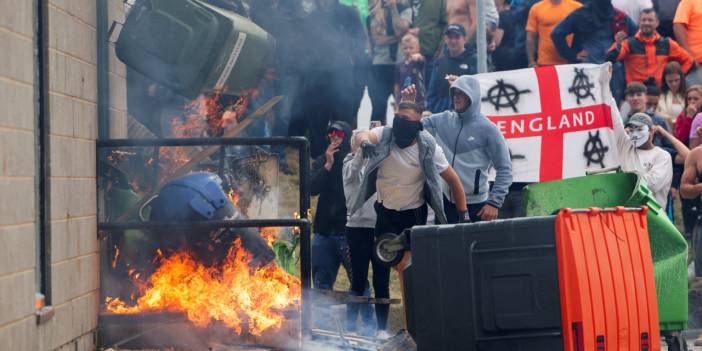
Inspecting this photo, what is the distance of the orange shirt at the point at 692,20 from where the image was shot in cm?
1432

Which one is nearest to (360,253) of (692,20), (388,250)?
(388,250)

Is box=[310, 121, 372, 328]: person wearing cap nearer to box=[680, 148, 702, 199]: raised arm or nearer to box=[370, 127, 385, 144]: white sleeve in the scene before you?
box=[370, 127, 385, 144]: white sleeve

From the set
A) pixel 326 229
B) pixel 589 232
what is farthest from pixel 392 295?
pixel 589 232

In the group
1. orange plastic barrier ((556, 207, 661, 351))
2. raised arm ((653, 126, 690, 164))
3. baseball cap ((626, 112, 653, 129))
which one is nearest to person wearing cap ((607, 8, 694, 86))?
raised arm ((653, 126, 690, 164))

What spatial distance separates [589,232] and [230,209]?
251cm

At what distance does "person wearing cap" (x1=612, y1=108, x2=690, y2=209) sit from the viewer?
11562mm

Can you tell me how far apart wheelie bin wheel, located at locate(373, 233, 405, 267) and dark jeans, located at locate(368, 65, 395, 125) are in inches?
193

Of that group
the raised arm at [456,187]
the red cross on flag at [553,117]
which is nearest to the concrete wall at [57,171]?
the raised arm at [456,187]

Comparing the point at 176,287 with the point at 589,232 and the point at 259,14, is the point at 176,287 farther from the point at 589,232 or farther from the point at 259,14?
the point at 259,14

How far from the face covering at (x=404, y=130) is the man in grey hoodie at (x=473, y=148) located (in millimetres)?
830

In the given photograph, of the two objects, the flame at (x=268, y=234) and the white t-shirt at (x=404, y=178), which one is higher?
the white t-shirt at (x=404, y=178)

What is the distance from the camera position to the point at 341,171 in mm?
11094

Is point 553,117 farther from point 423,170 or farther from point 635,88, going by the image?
point 423,170

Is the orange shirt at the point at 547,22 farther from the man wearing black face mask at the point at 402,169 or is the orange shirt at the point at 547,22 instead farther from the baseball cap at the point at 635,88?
the man wearing black face mask at the point at 402,169
